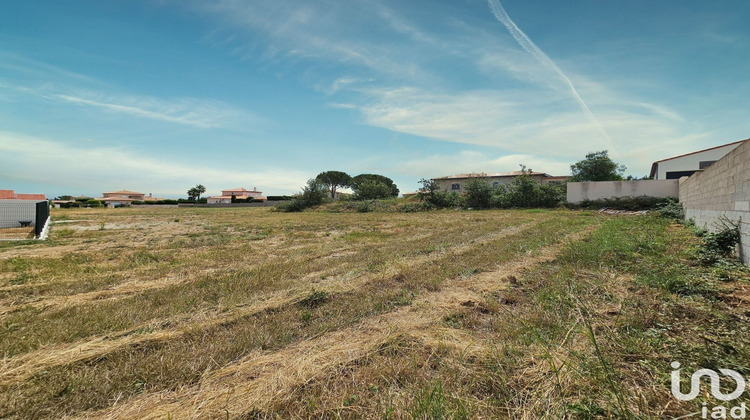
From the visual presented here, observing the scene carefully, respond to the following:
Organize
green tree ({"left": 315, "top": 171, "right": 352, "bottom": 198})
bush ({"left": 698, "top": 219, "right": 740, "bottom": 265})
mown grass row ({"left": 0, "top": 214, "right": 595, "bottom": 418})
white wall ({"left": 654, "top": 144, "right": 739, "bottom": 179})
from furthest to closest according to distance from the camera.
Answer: green tree ({"left": 315, "top": 171, "right": 352, "bottom": 198}) → white wall ({"left": 654, "top": 144, "right": 739, "bottom": 179}) → bush ({"left": 698, "top": 219, "right": 740, "bottom": 265}) → mown grass row ({"left": 0, "top": 214, "right": 595, "bottom": 418})

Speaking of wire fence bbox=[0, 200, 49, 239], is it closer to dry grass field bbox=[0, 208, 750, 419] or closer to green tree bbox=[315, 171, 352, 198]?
dry grass field bbox=[0, 208, 750, 419]

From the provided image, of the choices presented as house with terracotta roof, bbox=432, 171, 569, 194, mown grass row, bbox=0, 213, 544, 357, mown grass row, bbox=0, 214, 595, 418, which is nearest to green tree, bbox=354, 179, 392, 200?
house with terracotta roof, bbox=432, 171, 569, 194

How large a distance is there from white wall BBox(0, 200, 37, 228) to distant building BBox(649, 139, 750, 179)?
51.0 m

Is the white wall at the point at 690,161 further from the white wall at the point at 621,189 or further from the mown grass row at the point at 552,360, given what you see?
the mown grass row at the point at 552,360

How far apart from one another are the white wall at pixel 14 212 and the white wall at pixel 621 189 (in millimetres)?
37448

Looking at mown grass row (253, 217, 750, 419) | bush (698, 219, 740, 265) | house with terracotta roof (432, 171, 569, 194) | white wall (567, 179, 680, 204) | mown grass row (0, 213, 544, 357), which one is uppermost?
house with terracotta roof (432, 171, 569, 194)

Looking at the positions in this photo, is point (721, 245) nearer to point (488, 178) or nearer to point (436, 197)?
point (436, 197)

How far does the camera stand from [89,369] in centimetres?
226

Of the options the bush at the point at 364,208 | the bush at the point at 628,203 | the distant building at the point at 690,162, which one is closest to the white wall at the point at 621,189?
the bush at the point at 628,203

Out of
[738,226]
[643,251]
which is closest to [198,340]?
[643,251]

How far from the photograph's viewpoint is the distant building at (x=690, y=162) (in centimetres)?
2847

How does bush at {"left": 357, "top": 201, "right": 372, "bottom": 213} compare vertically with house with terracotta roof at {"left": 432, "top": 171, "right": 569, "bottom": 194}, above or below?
below

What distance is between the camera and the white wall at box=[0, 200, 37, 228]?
45.1 feet

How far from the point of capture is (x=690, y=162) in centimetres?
3045
